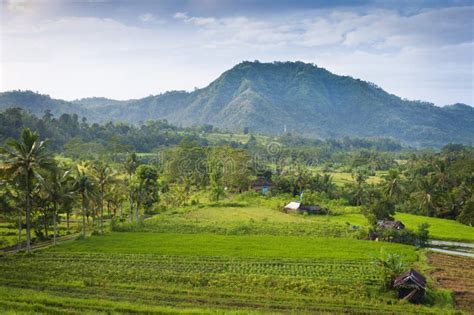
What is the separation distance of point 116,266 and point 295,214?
115ft

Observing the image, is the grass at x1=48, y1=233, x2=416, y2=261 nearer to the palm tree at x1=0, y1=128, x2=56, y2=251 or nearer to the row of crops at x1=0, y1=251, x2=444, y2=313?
the row of crops at x1=0, y1=251, x2=444, y2=313

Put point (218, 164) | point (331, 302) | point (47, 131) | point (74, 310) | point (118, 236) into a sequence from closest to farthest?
point (74, 310) → point (331, 302) → point (118, 236) → point (218, 164) → point (47, 131)

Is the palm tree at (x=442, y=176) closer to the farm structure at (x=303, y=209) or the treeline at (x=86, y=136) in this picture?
the farm structure at (x=303, y=209)

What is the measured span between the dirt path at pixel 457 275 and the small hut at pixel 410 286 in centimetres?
242

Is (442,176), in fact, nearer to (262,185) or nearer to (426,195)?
(426,195)

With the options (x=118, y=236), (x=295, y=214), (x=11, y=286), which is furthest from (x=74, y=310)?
(x=295, y=214)

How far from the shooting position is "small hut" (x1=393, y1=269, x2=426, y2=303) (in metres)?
26.9

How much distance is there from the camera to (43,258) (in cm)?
3247

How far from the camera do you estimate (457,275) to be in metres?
32.8

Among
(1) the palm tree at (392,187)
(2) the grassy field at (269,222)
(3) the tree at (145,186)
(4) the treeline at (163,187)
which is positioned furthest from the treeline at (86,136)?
(1) the palm tree at (392,187)

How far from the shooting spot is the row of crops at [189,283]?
78.4 feet

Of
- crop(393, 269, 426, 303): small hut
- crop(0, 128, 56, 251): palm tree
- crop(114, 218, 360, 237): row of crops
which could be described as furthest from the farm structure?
crop(0, 128, 56, 251): palm tree

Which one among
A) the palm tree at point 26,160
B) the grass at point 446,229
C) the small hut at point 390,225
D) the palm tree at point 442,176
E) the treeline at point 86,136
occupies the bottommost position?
the grass at point 446,229

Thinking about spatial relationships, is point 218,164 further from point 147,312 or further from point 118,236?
point 147,312
